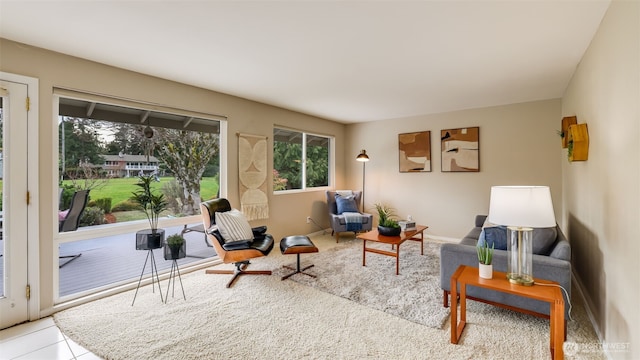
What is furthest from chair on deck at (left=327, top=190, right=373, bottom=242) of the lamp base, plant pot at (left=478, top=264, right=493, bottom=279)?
the lamp base

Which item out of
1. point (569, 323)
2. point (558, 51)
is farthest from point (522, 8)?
point (569, 323)

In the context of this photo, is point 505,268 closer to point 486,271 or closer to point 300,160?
point 486,271

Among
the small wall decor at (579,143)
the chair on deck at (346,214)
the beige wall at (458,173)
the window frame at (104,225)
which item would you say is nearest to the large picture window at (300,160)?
the chair on deck at (346,214)

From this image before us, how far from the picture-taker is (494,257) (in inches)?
91.8

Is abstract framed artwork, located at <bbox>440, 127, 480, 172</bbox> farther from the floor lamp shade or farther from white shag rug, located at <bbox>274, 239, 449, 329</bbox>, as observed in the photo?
the floor lamp shade

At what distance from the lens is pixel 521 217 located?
1835 mm

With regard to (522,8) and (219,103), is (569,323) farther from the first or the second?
(219,103)

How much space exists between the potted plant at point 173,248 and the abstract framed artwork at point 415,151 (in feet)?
13.9

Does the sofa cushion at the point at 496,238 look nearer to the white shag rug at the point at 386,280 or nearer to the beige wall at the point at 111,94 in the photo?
the white shag rug at the point at 386,280

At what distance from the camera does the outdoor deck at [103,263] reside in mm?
2986

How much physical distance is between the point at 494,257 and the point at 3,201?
4.08 meters

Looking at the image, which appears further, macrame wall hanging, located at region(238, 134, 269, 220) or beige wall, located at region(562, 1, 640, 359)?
macrame wall hanging, located at region(238, 134, 269, 220)

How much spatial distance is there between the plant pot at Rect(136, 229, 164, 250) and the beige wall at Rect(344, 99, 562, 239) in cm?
432

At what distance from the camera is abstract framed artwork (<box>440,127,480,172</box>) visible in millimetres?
4930
